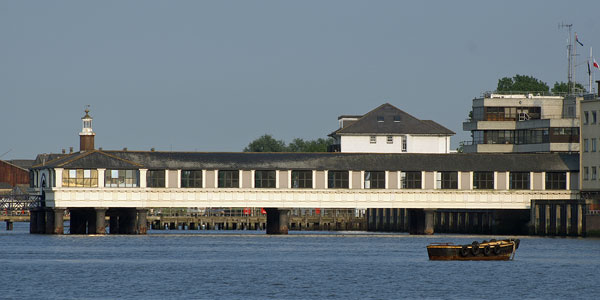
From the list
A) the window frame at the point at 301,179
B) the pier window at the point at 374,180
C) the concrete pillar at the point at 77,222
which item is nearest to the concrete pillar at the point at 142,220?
the concrete pillar at the point at 77,222

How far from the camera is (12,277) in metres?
73.7

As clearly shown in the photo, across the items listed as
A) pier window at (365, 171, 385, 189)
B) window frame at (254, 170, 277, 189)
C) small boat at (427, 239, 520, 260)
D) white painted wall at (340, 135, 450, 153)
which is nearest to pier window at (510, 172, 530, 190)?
pier window at (365, 171, 385, 189)

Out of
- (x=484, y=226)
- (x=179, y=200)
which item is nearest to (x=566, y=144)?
(x=484, y=226)

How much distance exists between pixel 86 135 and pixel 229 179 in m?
25.6

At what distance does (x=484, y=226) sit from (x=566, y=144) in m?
22.6

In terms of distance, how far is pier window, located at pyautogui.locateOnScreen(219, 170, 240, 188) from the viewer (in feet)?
391

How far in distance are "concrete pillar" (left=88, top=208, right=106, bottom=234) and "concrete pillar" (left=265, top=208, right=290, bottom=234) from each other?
52.3ft

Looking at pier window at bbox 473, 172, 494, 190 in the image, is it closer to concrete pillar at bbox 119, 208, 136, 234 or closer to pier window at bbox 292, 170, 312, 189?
pier window at bbox 292, 170, 312, 189

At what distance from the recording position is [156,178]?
389 feet

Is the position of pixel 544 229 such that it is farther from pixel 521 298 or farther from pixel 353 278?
pixel 521 298

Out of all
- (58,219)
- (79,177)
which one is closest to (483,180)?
(79,177)

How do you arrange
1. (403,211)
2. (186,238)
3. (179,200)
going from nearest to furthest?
(179,200), (186,238), (403,211)

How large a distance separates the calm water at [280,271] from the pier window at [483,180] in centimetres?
847

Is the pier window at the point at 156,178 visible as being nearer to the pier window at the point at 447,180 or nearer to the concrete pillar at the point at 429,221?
the concrete pillar at the point at 429,221
